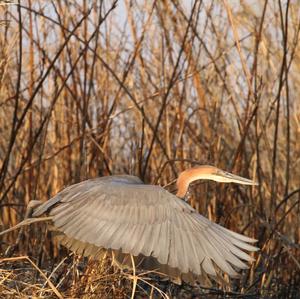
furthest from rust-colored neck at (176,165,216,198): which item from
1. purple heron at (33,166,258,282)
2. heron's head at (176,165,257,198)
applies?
purple heron at (33,166,258,282)

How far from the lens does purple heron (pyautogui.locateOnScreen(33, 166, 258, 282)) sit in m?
2.47

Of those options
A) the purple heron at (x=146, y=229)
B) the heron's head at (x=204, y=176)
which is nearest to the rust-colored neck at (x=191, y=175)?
the heron's head at (x=204, y=176)

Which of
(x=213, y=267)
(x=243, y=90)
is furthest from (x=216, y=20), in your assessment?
(x=213, y=267)

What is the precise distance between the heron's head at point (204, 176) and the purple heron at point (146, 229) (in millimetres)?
344

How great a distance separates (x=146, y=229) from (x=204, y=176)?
2.02 feet

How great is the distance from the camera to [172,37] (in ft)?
13.5

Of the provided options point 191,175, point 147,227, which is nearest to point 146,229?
point 147,227

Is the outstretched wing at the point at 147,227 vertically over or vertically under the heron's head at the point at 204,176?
under

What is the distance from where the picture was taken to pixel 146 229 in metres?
2.61

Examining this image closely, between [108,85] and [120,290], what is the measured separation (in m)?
1.43

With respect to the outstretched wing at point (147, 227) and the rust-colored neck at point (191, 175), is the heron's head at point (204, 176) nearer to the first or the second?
the rust-colored neck at point (191, 175)

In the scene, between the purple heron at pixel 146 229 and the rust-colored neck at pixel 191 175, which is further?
the rust-colored neck at pixel 191 175

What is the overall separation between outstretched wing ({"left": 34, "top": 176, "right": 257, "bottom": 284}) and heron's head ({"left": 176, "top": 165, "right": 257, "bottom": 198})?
38 centimetres

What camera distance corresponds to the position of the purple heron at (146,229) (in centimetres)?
247
